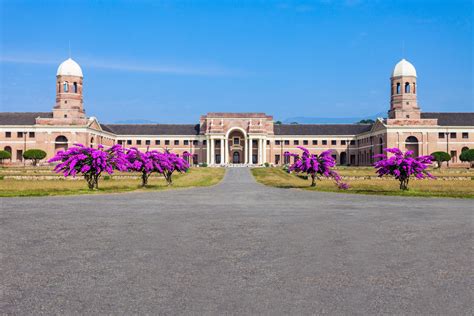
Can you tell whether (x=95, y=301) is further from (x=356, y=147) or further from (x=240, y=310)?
(x=356, y=147)

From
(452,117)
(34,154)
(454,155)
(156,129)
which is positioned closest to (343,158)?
(452,117)

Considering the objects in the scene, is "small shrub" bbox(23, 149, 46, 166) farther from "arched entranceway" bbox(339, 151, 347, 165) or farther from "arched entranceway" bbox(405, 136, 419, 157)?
"arched entranceway" bbox(405, 136, 419, 157)

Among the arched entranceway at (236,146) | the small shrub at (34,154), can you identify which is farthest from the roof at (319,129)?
the small shrub at (34,154)

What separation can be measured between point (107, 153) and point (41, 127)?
6572 cm

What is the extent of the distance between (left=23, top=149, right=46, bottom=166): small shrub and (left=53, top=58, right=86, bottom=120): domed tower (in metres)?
8.28

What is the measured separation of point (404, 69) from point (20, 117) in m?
74.2

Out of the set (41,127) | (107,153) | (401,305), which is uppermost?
(41,127)

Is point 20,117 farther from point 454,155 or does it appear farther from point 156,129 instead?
point 454,155

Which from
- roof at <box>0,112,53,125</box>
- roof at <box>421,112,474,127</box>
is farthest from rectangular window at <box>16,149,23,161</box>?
roof at <box>421,112,474,127</box>

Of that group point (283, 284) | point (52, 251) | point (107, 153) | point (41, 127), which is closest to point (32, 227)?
point (52, 251)

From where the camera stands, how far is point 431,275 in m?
8.74

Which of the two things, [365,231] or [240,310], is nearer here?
[240,310]

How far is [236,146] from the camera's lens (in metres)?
115

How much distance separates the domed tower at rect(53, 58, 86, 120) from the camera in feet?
302
